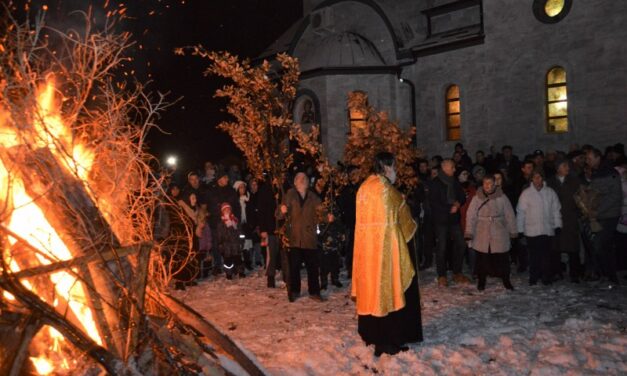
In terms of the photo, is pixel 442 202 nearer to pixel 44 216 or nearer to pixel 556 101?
pixel 44 216

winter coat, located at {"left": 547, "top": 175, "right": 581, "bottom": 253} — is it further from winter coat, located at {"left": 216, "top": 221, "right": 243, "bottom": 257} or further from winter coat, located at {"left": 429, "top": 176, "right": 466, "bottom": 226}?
winter coat, located at {"left": 216, "top": 221, "right": 243, "bottom": 257}

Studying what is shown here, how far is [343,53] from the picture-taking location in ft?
86.7

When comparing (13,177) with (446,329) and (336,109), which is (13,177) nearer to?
(446,329)

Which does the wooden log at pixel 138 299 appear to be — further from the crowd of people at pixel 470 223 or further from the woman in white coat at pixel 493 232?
the woman in white coat at pixel 493 232

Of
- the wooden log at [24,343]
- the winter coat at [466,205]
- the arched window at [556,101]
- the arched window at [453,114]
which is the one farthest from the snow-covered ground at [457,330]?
the arched window at [453,114]

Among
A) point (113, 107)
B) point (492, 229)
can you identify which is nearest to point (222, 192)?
point (492, 229)

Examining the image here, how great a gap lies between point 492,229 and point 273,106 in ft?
13.7

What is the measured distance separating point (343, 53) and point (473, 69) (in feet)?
20.1

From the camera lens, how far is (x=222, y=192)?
12.3 m

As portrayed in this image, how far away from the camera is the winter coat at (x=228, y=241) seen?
12039mm

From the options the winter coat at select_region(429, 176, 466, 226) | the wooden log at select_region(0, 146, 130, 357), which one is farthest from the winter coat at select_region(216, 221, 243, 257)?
the wooden log at select_region(0, 146, 130, 357)

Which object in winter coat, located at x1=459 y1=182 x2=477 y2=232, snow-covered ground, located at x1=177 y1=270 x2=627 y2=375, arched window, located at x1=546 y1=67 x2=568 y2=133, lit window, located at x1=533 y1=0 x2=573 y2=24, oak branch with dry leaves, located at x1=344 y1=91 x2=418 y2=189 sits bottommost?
snow-covered ground, located at x1=177 y1=270 x2=627 y2=375

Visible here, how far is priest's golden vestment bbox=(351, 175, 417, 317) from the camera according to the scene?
6.64 metres

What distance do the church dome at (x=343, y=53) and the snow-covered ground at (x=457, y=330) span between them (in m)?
17.1
